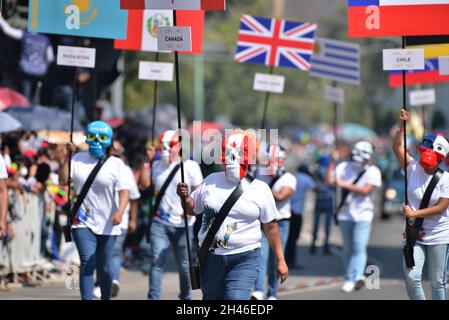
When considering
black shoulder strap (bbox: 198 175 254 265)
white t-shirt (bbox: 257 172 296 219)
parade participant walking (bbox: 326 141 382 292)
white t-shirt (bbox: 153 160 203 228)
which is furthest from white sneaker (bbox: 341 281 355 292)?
black shoulder strap (bbox: 198 175 254 265)

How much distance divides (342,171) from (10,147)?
4941 millimetres

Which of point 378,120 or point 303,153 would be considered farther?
point 378,120

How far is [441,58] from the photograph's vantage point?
1280 cm

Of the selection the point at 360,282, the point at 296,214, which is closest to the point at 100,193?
the point at 360,282

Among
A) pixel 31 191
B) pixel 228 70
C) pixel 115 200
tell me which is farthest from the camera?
pixel 228 70

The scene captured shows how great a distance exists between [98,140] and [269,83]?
510cm

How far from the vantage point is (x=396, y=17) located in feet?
36.6

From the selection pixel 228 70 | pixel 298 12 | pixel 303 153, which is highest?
pixel 298 12

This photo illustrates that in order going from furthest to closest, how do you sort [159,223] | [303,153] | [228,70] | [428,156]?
1. [228,70]
2. [303,153]
3. [159,223]
4. [428,156]

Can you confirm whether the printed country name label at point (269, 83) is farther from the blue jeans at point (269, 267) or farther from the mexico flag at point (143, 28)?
the blue jeans at point (269, 267)

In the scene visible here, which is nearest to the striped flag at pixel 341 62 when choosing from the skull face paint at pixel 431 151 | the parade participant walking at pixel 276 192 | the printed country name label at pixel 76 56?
the parade participant walking at pixel 276 192

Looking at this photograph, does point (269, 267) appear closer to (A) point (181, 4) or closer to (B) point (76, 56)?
(B) point (76, 56)
